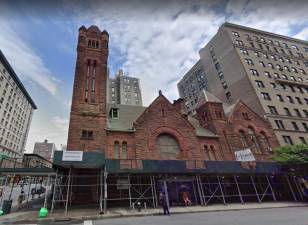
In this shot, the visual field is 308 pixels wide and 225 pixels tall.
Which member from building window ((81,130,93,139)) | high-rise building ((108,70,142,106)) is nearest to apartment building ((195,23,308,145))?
building window ((81,130,93,139))

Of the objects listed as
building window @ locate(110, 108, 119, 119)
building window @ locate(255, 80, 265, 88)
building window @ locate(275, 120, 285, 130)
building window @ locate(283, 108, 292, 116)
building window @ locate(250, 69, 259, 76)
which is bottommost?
building window @ locate(275, 120, 285, 130)

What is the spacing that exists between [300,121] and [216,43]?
28533 mm

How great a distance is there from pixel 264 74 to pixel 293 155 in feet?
82.8

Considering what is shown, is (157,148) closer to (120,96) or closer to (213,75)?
(213,75)

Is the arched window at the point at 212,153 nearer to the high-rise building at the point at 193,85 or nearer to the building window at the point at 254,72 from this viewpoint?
the building window at the point at 254,72

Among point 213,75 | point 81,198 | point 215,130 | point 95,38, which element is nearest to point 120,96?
point 213,75

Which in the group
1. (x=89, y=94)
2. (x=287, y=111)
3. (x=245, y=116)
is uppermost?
(x=89, y=94)

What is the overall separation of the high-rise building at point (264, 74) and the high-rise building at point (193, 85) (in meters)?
3.64

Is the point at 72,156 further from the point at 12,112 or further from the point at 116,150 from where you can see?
the point at 12,112

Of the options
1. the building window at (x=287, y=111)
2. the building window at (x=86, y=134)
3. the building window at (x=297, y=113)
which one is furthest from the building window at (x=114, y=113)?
the building window at (x=297, y=113)

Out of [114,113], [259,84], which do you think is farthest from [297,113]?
[114,113]

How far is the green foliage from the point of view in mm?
22625

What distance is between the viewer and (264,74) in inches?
1665

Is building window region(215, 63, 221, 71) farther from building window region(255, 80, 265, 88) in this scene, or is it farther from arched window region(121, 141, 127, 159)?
arched window region(121, 141, 127, 159)
